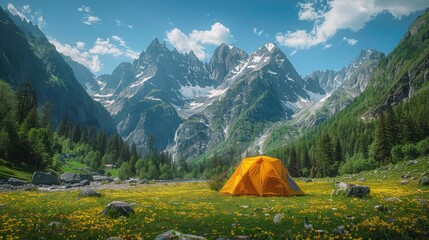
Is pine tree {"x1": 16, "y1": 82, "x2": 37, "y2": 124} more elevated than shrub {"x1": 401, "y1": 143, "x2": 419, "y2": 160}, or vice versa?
pine tree {"x1": 16, "y1": 82, "x2": 37, "y2": 124}

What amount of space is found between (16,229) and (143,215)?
693 cm

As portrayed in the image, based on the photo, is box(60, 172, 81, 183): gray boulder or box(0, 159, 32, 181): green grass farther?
box(60, 172, 81, 183): gray boulder

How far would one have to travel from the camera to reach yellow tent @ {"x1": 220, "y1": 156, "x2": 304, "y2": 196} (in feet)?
108

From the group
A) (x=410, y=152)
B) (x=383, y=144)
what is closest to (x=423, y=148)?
(x=410, y=152)

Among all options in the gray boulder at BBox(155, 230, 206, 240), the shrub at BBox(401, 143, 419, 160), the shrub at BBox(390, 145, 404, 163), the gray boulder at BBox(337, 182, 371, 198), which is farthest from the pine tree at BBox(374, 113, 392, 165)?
the gray boulder at BBox(155, 230, 206, 240)

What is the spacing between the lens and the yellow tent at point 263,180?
1298 inches

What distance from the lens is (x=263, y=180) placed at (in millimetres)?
33062


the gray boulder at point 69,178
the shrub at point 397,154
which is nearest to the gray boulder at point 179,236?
the gray boulder at point 69,178

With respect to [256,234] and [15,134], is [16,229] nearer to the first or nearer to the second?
[256,234]

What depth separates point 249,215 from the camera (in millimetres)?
19391

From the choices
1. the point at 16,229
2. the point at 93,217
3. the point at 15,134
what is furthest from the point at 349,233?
the point at 15,134

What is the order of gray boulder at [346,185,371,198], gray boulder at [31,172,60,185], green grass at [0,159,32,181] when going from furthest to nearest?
green grass at [0,159,32,181] < gray boulder at [31,172,60,185] < gray boulder at [346,185,371,198]

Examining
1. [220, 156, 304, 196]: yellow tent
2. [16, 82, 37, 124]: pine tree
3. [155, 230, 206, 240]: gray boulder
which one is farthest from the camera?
[16, 82, 37, 124]: pine tree

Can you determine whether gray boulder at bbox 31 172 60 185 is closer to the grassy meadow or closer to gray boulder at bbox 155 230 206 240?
the grassy meadow
